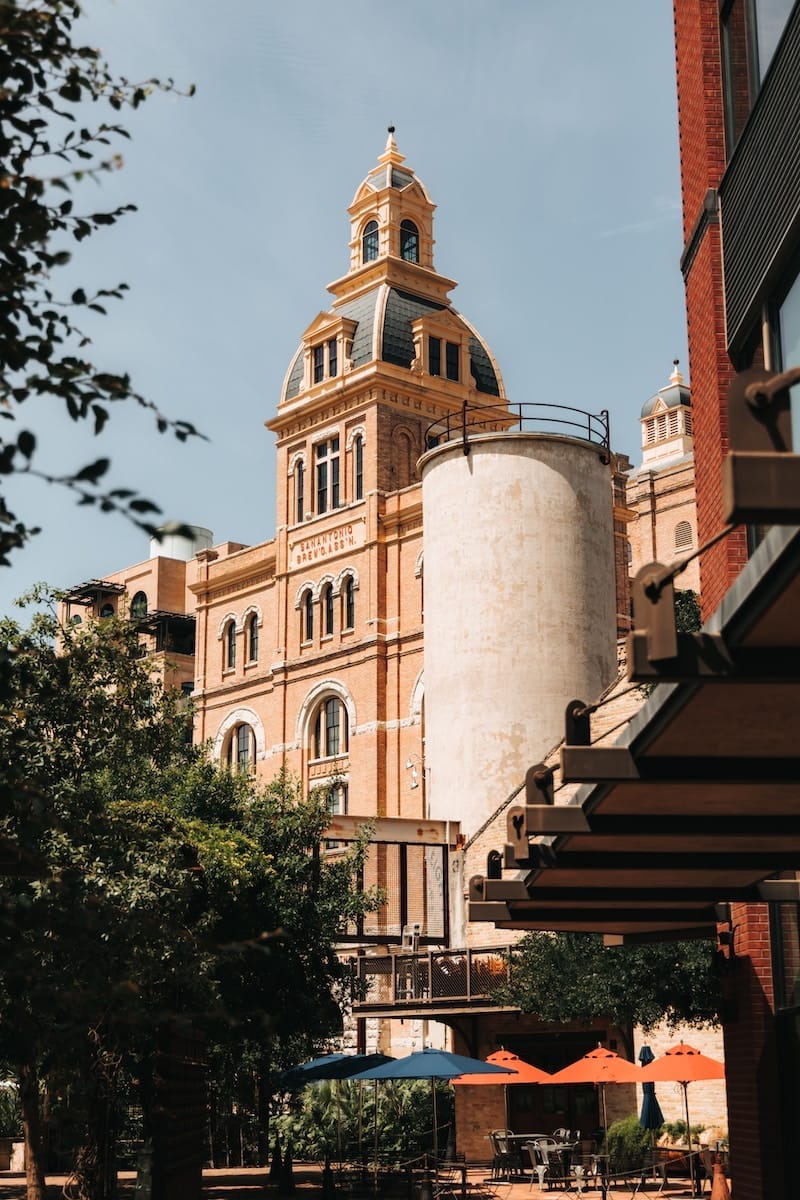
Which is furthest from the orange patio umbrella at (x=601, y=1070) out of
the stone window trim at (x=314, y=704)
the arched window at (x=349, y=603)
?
the arched window at (x=349, y=603)

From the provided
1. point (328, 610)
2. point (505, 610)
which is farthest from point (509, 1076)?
point (328, 610)

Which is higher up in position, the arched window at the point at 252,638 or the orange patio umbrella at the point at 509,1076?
the arched window at the point at 252,638

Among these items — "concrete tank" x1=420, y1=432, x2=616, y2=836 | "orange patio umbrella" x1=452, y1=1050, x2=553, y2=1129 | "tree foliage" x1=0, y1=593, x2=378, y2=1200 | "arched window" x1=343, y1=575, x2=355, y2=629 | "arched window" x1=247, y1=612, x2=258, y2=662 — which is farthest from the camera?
"arched window" x1=247, y1=612, x2=258, y2=662

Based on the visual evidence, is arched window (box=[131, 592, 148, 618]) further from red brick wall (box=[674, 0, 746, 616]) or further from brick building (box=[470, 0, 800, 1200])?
red brick wall (box=[674, 0, 746, 616])

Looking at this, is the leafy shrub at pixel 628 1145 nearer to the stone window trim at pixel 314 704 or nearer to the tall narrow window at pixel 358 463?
the stone window trim at pixel 314 704

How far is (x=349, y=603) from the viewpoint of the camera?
202 feet

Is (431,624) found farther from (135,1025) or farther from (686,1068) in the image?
(135,1025)

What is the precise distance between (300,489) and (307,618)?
18.8ft

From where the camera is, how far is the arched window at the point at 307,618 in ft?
208

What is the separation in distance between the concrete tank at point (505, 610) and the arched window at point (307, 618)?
16.8m

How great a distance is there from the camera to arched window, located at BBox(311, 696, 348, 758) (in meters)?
61.1

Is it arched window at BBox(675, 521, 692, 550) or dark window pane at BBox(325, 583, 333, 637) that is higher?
arched window at BBox(675, 521, 692, 550)

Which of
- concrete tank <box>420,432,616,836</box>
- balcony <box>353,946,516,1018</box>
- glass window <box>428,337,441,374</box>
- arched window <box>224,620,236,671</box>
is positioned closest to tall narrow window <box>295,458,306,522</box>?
arched window <box>224,620,236,671</box>

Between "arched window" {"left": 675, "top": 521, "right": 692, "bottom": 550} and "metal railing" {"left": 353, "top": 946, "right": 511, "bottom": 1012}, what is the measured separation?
195 feet
